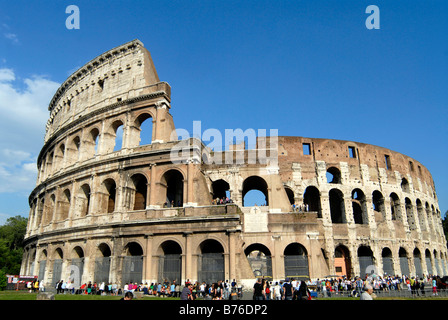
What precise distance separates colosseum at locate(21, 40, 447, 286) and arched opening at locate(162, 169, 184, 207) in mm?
88

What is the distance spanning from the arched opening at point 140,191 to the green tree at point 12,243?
29.1 m

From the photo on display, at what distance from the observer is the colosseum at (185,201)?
19016mm

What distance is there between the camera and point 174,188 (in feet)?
73.0

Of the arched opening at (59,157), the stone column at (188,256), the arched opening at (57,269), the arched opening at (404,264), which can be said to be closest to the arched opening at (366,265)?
the arched opening at (404,264)

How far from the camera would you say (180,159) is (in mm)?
20141

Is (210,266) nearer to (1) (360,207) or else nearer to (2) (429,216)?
(1) (360,207)

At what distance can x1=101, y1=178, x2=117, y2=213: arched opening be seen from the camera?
22297mm

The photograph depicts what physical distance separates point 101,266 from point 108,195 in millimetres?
4876

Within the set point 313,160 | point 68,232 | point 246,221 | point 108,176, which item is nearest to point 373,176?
point 313,160

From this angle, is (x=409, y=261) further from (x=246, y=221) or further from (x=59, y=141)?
(x=59, y=141)

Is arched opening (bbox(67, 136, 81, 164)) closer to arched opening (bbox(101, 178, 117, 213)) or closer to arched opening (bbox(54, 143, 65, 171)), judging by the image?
arched opening (bbox(54, 143, 65, 171))

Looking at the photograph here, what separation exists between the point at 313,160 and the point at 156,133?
1285 centimetres

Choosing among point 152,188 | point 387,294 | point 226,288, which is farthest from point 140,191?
point 387,294

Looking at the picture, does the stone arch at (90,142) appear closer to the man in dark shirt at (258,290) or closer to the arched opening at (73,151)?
the arched opening at (73,151)
